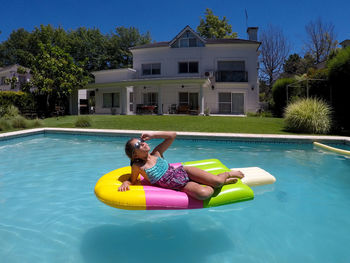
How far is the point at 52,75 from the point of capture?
2034cm

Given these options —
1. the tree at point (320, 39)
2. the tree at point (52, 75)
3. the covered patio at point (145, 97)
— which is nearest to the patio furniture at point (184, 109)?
the covered patio at point (145, 97)

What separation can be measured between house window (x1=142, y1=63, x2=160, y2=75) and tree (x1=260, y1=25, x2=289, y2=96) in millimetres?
16650

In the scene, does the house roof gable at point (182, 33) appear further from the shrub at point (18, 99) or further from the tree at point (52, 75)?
the shrub at point (18, 99)

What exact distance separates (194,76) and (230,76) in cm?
303

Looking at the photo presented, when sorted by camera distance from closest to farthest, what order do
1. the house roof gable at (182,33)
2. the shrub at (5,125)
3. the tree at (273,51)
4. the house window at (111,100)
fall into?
1. the shrub at (5,125)
2. the house roof gable at (182,33)
3. the house window at (111,100)
4. the tree at (273,51)

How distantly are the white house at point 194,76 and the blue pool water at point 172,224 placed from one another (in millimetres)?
15012

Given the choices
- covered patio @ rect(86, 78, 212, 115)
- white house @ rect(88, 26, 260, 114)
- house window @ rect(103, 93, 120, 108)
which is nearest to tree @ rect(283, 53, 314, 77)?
white house @ rect(88, 26, 260, 114)

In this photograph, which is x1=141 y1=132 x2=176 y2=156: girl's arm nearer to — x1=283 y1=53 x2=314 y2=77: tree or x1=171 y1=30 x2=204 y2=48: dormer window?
x1=171 y1=30 x2=204 y2=48: dormer window

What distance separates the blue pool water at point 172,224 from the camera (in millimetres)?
2895

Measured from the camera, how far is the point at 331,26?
29.5m

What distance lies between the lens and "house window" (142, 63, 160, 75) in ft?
73.8

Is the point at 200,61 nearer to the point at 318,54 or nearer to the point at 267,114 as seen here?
the point at 267,114

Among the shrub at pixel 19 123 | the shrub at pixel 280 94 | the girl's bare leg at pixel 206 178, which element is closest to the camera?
the girl's bare leg at pixel 206 178

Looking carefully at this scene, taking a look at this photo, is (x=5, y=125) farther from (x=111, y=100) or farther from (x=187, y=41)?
(x=187, y=41)
